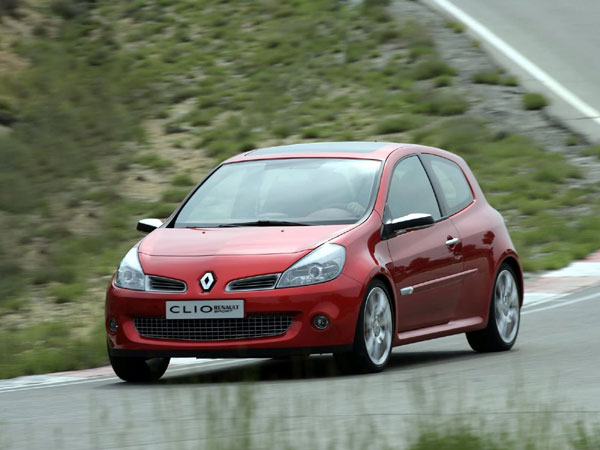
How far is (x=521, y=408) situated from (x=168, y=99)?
2144 centimetres

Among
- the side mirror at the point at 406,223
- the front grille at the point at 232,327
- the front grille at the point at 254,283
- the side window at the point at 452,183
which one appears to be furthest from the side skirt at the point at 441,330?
the front grille at the point at 254,283

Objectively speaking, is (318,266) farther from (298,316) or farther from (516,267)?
(516,267)

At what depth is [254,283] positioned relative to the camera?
9.27 m

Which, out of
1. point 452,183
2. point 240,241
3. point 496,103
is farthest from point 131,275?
point 496,103

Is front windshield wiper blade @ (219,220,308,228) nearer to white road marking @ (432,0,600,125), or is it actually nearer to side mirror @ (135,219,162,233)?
side mirror @ (135,219,162,233)

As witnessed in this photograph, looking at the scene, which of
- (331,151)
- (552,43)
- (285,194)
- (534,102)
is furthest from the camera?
(552,43)

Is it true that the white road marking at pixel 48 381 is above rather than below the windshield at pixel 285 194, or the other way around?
below

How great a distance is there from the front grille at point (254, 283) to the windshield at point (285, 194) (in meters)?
0.76

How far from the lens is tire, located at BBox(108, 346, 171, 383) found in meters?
9.86

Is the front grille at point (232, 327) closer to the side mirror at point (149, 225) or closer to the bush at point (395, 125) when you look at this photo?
the side mirror at point (149, 225)

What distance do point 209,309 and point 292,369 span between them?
1.42 meters

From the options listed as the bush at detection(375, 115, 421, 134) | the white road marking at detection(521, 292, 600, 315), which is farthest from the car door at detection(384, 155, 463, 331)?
the bush at detection(375, 115, 421, 134)

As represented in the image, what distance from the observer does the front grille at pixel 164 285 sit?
369 inches

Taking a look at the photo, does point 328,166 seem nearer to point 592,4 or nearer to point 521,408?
point 521,408
